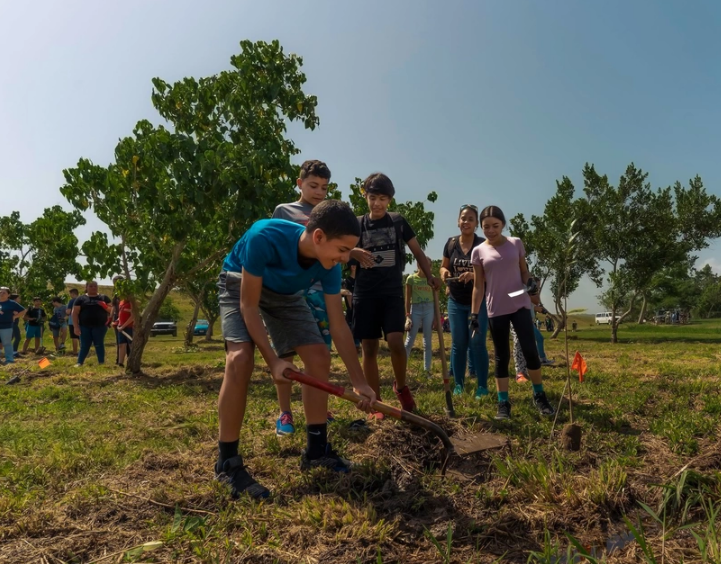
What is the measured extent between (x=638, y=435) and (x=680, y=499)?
1439 millimetres

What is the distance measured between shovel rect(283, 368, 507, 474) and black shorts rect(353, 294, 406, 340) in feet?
3.71

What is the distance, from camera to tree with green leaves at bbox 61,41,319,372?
8172 millimetres

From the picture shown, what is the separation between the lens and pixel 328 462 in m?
3.02

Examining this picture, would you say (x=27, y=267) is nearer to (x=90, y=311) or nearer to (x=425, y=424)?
(x=90, y=311)

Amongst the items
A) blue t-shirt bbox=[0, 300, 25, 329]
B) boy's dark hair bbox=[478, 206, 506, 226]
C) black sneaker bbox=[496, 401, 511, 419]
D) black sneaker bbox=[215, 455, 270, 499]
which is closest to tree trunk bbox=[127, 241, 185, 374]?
blue t-shirt bbox=[0, 300, 25, 329]

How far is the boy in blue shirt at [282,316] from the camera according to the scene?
107 inches

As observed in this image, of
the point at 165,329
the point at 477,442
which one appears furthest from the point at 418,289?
the point at 165,329

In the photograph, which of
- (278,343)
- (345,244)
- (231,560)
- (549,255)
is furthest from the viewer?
(549,255)

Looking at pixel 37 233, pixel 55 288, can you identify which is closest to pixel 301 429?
pixel 37 233

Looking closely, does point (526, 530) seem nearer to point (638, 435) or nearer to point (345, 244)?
point (345, 244)

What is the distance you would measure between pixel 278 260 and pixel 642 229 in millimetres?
24934

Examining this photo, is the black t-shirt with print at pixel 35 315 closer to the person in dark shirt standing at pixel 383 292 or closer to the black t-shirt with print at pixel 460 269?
the black t-shirt with print at pixel 460 269

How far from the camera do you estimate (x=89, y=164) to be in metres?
8.27

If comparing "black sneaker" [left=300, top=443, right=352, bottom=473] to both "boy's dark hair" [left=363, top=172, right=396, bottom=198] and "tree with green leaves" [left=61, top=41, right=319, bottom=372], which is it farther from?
"tree with green leaves" [left=61, top=41, right=319, bottom=372]
